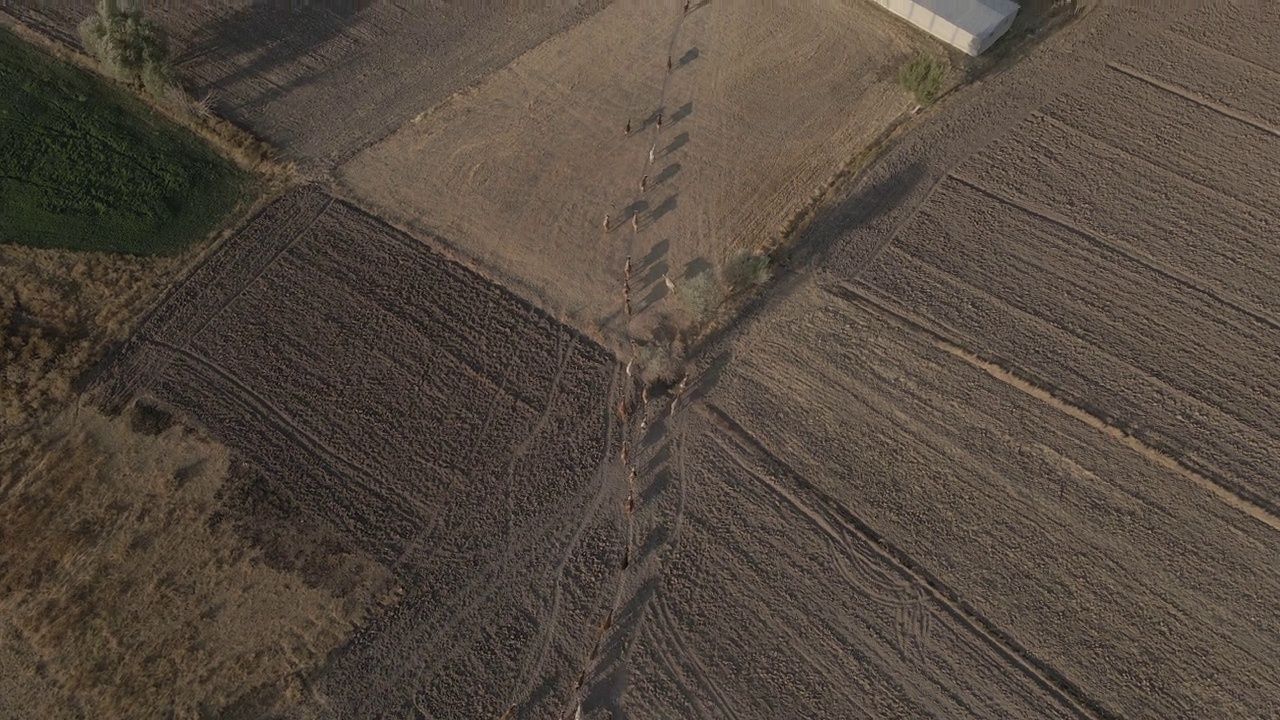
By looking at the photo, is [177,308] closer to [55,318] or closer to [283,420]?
[55,318]

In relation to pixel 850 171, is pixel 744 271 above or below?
below

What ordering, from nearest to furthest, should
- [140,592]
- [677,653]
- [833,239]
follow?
[677,653] → [140,592] → [833,239]

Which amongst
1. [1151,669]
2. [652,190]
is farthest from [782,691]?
[652,190]

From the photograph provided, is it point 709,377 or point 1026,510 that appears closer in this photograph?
point 1026,510

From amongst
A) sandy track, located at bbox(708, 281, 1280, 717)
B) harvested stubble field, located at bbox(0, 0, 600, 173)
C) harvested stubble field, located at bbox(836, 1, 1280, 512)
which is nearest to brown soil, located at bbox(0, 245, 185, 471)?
harvested stubble field, located at bbox(0, 0, 600, 173)

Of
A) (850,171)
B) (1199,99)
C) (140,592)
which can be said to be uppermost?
(1199,99)

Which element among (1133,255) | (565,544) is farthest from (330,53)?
(1133,255)

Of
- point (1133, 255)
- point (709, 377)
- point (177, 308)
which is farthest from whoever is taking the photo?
point (1133, 255)
